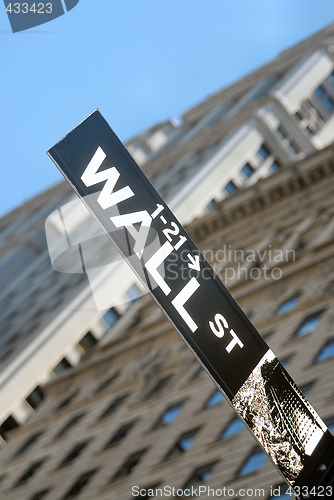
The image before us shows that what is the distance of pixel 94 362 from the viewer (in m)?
40.5

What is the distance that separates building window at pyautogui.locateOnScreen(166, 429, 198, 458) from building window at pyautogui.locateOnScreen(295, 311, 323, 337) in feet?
16.4

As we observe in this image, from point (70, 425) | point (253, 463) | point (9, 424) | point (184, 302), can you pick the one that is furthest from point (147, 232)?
point (9, 424)

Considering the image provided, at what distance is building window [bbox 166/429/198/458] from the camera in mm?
26844

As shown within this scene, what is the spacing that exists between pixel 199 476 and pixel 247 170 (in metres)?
42.7

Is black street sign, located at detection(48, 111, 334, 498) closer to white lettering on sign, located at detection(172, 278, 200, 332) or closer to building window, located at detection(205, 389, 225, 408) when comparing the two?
white lettering on sign, located at detection(172, 278, 200, 332)

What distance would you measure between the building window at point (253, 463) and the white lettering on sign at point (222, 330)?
496 inches

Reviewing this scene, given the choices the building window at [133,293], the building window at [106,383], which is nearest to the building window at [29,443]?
the building window at [106,383]

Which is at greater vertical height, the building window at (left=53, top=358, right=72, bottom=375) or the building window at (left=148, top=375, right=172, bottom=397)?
the building window at (left=148, top=375, right=172, bottom=397)

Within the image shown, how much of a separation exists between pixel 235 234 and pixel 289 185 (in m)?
4.17

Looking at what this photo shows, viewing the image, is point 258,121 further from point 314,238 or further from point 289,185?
point 314,238

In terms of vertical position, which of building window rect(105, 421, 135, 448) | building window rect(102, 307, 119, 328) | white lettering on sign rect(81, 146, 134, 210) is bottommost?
building window rect(102, 307, 119, 328)

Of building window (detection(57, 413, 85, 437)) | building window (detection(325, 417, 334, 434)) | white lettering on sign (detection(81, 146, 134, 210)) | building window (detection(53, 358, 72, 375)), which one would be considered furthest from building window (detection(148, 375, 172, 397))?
white lettering on sign (detection(81, 146, 134, 210))

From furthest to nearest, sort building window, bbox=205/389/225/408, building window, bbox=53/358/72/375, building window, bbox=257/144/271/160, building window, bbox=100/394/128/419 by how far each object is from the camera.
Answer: building window, bbox=257/144/271/160
building window, bbox=53/358/72/375
building window, bbox=100/394/128/419
building window, bbox=205/389/225/408

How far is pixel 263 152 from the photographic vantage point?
220 ft
